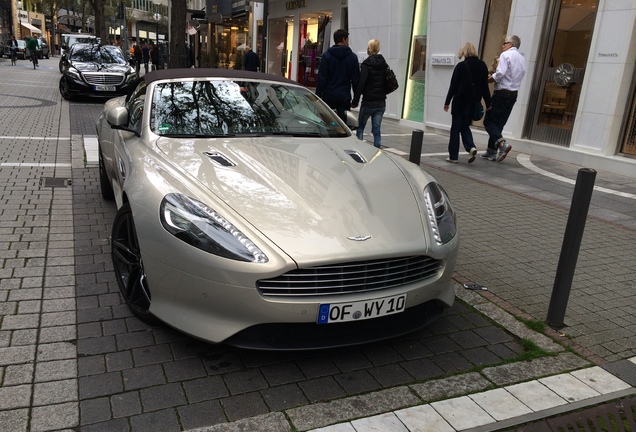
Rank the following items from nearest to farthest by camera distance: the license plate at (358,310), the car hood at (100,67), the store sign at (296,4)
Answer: the license plate at (358,310) → the car hood at (100,67) → the store sign at (296,4)

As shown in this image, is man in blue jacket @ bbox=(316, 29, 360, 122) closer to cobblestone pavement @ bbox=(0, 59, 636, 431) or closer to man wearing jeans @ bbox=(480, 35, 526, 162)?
man wearing jeans @ bbox=(480, 35, 526, 162)

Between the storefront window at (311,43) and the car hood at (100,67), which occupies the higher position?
the storefront window at (311,43)

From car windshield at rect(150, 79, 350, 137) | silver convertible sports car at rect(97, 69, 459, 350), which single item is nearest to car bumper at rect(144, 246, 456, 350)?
silver convertible sports car at rect(97, 69, 459, 350)

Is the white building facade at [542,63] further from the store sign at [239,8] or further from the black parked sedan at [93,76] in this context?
the store sign at [239,8]

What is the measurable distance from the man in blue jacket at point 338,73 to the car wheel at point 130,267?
583cm

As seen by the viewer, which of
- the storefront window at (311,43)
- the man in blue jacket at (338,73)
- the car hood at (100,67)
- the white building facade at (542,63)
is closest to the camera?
the man in blue jacket at (338,73)

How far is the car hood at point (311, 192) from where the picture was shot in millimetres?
2877

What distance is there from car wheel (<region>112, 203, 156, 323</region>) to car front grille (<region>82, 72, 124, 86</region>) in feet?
43.7

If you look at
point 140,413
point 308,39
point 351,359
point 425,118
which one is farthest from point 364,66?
point 308,39

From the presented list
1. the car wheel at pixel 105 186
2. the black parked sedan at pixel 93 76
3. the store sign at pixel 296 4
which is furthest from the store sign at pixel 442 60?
the store sign at pixel 296 4

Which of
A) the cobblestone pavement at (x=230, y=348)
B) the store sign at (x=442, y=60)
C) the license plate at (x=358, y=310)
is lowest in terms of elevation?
the cobblestone pavement at (x=230, y=348)

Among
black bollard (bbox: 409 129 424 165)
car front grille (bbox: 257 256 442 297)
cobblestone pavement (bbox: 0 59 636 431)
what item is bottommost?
cobblestone pavement (bbox: 0 59 636 431)

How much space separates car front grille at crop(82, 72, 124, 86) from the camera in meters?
15.4

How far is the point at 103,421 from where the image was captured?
98.4 inches
